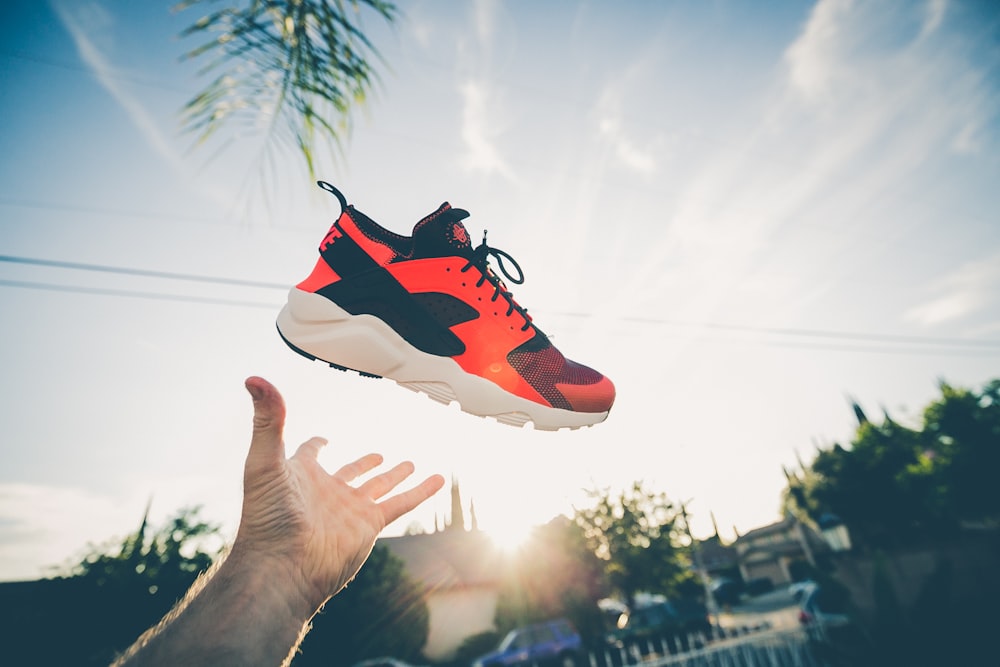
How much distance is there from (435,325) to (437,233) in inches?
18.3

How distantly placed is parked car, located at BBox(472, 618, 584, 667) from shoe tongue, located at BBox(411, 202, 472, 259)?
16.3 meters

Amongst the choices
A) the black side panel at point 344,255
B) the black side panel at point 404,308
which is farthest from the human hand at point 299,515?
the black side panel at point 344,255

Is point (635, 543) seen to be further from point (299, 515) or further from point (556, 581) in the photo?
point (299, 515)

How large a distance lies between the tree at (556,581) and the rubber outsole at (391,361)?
1918 centimetres

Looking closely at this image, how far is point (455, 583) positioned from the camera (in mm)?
24656

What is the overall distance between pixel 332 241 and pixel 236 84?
2.22ft

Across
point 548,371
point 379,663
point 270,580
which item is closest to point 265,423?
point 270,580

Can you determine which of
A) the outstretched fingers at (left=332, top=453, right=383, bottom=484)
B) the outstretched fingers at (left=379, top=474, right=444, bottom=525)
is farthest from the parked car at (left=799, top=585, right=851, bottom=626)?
the outstretched fingers at (left=332, top=453, right=383, bottom=484)

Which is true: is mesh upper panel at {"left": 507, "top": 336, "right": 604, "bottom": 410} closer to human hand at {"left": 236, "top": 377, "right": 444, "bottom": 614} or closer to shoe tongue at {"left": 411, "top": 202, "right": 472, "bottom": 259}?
shoe tongue at {"left": 411, "top": 202, "right": 472, "bottom": 259}

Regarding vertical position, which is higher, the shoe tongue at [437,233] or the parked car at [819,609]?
the shoe tongue at [437,233]

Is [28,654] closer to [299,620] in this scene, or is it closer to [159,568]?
[159,568]

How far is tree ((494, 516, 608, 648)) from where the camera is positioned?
1792cm

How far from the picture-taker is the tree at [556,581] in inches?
706

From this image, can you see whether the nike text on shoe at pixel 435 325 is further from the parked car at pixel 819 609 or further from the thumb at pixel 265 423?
the parked car at pixel 819 609
